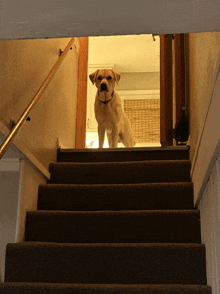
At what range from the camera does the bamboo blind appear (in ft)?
21.4

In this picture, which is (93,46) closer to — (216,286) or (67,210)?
(67,210)

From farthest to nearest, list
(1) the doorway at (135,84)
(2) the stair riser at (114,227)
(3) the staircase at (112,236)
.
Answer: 1. (1) the doorway at (135,84)
2. (2) the stair riser at (114,227)
3. (3) the staircase at (112,236)

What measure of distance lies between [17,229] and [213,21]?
1.68 metres

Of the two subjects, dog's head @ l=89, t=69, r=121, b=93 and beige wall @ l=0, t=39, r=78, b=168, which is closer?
beige wall @ l=0, t=39, r=78, b=168

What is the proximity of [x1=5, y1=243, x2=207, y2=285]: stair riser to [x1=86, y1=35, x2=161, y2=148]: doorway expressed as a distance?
4619mm

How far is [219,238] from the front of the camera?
1.29 meters

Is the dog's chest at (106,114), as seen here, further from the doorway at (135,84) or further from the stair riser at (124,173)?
the doorway at (135,84)

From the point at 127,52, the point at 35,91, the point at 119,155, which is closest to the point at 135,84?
the point at 127,52

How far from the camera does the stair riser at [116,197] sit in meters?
2.14

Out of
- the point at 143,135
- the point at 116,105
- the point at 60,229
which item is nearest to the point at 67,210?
the point at 60,229

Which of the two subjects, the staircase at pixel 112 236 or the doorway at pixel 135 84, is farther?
the doorway at pixel 135 84

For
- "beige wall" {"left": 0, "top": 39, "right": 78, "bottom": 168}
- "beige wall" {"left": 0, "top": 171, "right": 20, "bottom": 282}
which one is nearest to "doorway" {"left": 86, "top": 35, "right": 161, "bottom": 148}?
"beige wall" {"left": 0, "top": 39, "right": 78, "bottom": 168}

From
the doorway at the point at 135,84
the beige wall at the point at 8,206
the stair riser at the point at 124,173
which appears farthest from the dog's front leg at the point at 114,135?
the doorway at the point at 135,84

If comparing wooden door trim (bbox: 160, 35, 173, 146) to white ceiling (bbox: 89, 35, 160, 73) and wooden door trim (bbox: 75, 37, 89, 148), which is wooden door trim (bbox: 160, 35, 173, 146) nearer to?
wooden door trim (bbox: 75, 37, 89, 148)
